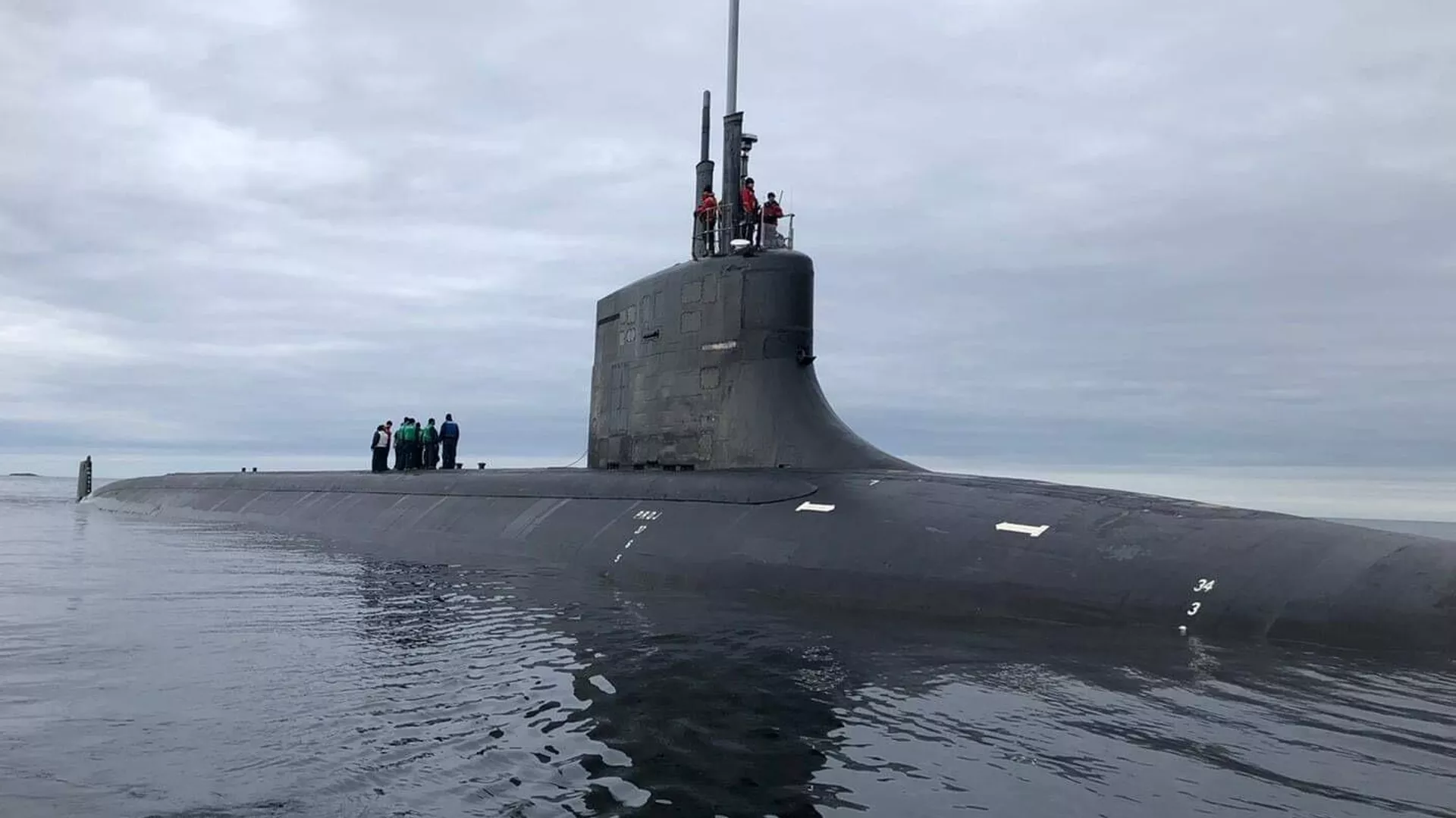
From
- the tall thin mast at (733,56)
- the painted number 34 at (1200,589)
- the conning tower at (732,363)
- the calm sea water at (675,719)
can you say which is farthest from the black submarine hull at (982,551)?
the tall thin mast at (733,56)

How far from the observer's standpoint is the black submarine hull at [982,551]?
33.0ft

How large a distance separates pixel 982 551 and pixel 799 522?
277 centimetres

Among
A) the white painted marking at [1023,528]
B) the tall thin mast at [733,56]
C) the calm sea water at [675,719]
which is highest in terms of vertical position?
the tall thin mast at [733,56]

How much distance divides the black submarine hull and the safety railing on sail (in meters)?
3.75

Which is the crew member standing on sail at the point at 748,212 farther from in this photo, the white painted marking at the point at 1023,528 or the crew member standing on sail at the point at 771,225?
the white painted marking at the point at 1023,528

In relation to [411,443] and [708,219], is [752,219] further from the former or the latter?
[411,443]

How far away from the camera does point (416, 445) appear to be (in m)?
27.8

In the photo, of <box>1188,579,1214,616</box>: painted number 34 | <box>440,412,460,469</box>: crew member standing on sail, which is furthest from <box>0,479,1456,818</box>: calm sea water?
<box>440,412,460,469</box>: crew member standing on sail

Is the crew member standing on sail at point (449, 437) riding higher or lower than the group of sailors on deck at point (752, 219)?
lower

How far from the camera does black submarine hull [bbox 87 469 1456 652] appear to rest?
1005 centimetres

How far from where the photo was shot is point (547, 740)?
643 cm

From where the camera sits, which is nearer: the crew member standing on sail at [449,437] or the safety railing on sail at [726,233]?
the safety railing on sail at [726,233]

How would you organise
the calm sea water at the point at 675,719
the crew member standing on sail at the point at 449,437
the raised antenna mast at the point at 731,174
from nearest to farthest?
1. the calm sea water at the point at 675,719
2. the raised antenna mast at the point at 731,174
3. the crew member standing on sail at the point at 449,437

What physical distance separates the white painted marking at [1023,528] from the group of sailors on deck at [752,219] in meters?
6.49
